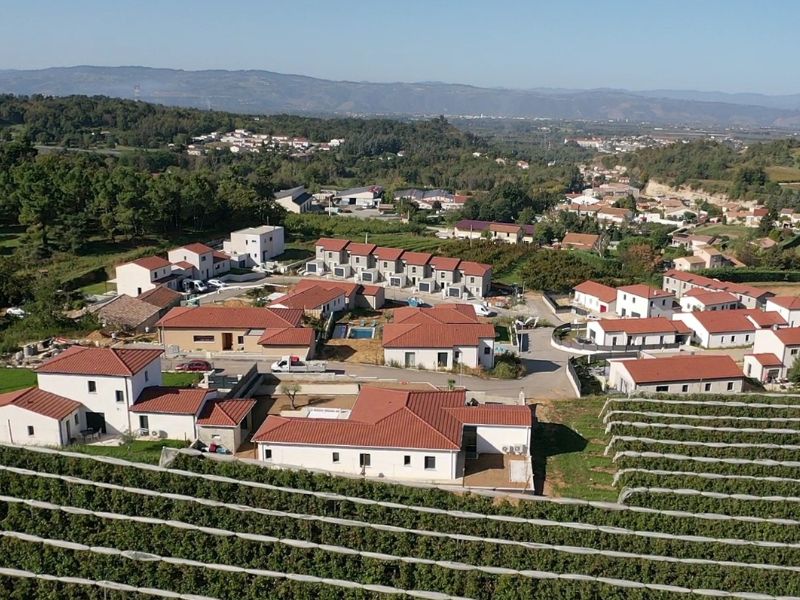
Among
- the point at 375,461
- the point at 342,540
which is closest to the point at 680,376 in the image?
the point at 375,461

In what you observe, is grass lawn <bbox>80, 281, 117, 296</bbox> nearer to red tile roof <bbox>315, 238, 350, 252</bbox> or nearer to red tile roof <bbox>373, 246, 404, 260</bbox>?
red tile roof <bbox>315, 238, 350, 252</bbox>

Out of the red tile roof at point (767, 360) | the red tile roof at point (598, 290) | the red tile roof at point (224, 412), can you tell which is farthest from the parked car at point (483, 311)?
the red tile roof at point (224, 412)

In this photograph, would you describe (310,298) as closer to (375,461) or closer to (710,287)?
(375,461)

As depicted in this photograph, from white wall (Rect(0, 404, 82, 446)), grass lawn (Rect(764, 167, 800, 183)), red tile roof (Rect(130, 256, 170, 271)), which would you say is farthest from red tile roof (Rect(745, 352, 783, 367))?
grass lawn (Rect(764, 167, 800, 183))

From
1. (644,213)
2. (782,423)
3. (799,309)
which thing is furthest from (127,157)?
(782,423)

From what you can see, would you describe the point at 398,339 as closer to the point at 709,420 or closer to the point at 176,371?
the point at 176,371

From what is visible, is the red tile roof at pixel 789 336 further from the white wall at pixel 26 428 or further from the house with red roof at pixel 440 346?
the white wall at pixel 26 428

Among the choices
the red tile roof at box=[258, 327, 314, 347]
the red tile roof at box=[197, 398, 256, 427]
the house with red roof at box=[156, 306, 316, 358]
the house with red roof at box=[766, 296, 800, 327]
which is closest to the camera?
the red tile roof at box=[197, 398, 256, 427]
